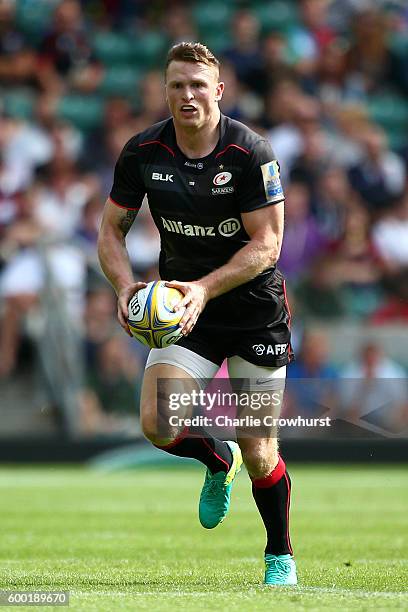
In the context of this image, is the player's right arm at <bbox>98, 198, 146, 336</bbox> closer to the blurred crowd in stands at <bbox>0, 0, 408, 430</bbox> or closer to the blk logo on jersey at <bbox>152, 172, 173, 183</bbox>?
the blk logo on jersey at <bbox>152, 172, 173, 183</bbox>

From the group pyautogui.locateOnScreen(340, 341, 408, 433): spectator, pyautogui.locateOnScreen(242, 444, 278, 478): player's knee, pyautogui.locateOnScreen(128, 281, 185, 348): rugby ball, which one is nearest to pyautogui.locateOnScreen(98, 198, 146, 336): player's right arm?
pyautogui.locateOnScreen(128, 281, 185, 348): rugby ball

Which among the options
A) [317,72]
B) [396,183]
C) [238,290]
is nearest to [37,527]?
[238,290]

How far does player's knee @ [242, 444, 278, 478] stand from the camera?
6.17 m

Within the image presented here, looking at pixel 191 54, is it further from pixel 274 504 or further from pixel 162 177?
pixel 274 504

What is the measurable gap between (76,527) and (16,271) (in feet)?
17.1

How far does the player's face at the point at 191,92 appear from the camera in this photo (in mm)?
6047

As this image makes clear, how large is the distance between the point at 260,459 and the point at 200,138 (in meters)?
1.65

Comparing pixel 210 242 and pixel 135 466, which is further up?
pixel 210 242

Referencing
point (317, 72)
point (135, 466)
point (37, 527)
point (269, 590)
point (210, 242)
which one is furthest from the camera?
point (317, 72)

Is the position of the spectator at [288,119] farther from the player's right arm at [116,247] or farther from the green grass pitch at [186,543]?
the player's right arm at [116,247]

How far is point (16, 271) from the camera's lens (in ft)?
44.4

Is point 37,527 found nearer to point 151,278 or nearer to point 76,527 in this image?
point 76,527

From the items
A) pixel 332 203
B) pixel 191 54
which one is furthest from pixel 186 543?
pixel 332 203

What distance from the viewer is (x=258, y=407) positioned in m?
6.17
